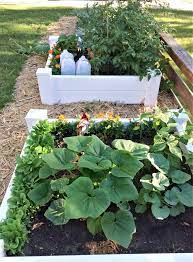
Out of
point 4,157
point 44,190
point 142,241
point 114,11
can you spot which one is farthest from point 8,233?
point 114,11

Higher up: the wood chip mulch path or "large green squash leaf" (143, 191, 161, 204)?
"large green squash leaf" (143, 191, 161, 204)

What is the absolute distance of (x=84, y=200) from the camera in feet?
6.22

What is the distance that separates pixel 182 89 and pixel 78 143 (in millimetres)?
1960

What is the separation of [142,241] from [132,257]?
297 mm

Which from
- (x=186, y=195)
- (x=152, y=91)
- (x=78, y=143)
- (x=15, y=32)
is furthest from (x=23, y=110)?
(x=15, y=32)

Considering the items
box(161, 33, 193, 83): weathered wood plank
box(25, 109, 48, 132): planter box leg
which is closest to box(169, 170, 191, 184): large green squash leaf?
box(25, 109, 48, 132): planter box leg

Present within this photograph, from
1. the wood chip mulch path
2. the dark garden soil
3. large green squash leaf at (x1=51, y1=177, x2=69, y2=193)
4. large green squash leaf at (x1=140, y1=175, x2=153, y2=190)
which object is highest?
large green squash leaf at (x1=51, y1=177, x2=69, y2=193)

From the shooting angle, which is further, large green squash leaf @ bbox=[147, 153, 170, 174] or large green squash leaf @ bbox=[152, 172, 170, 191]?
large green squash leaf @ bbox=[147, 153, 170, 174]

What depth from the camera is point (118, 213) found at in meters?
2.01

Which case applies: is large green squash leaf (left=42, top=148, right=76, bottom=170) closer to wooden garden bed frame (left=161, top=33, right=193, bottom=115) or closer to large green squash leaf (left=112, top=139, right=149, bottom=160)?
large green squash leaf (left=112, top=139, right=149, bottom=160)

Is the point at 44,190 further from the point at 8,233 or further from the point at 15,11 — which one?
the point at 15,11

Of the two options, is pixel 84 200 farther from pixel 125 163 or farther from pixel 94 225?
A: pixel 125 163

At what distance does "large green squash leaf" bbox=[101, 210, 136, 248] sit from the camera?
6.14ft

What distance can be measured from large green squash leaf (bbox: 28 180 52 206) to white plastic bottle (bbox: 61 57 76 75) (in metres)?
1.99
